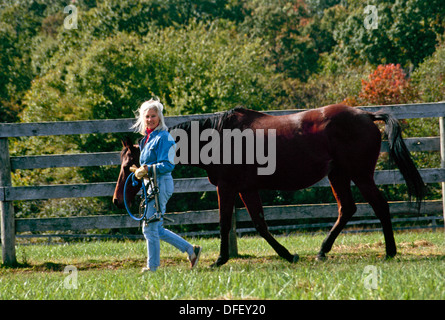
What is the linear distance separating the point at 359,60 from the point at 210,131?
1207 inches

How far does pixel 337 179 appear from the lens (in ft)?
19.5

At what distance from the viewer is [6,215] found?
255 inches

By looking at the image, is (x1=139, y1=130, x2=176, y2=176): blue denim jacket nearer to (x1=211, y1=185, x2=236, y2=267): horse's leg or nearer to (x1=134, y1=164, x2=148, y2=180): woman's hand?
(x1=134, y1=164, x2=148, y2=180): woman's hand

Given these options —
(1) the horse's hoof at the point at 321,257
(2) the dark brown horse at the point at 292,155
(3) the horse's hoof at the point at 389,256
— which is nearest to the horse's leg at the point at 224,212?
(2) the dark brown horse at the point at 292,155

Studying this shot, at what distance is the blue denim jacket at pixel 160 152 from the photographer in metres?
4.98

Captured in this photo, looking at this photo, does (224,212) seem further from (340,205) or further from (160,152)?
(340,205)

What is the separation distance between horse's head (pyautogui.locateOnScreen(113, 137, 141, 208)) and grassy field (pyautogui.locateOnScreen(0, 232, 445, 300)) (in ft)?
2.96

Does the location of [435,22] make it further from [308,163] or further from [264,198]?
[308,163]

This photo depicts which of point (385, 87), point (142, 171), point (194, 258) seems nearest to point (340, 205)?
point (194, 258)

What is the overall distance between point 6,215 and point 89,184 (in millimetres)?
1109

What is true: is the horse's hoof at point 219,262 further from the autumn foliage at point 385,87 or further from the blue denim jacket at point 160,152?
→ the autumn foliage at point 385,87

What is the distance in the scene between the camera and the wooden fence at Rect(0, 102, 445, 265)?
648cm

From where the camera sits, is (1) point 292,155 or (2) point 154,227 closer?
(2) point 154,227
